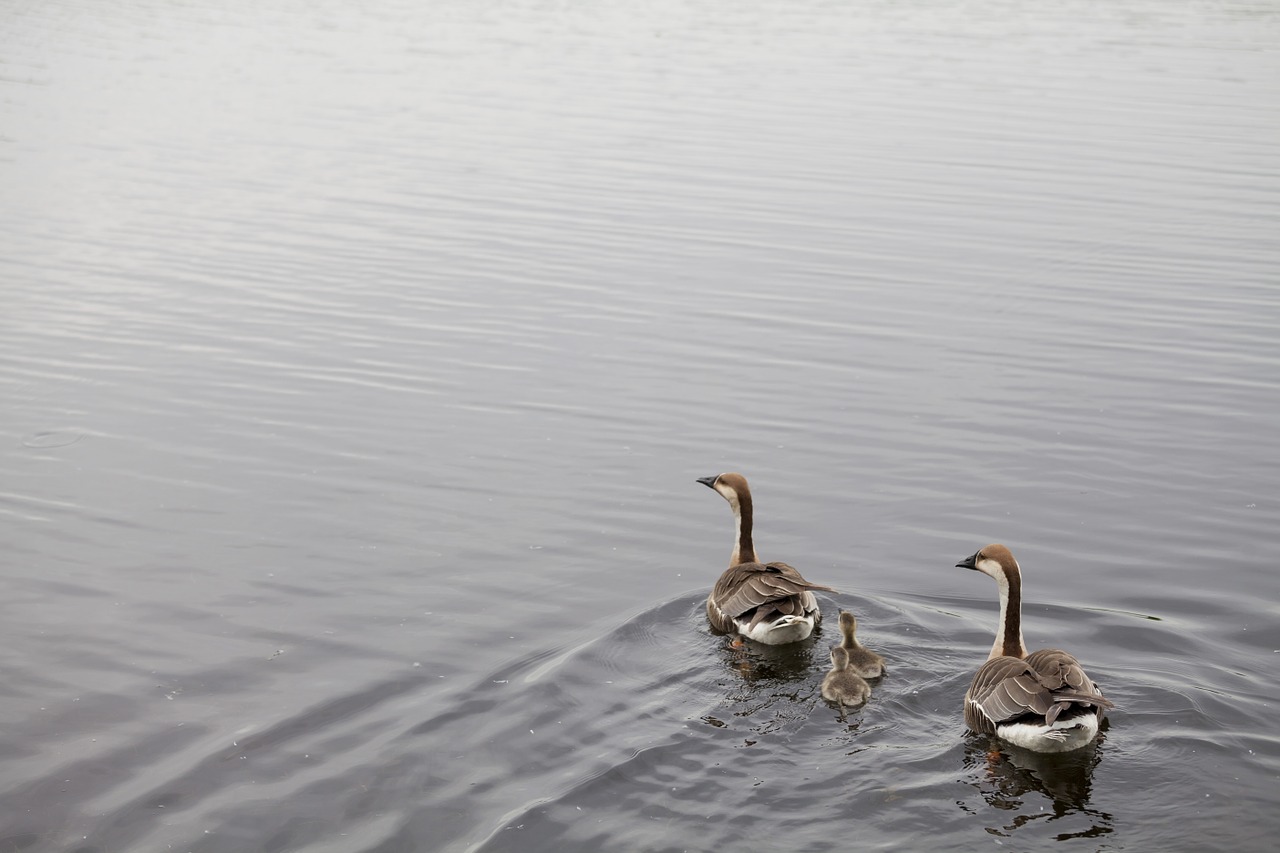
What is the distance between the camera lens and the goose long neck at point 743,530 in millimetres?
11961

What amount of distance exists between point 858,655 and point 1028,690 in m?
1.52

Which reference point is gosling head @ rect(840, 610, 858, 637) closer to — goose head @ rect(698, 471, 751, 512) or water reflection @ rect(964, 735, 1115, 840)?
water reflection @ rect(964, 735, 1115, 840)

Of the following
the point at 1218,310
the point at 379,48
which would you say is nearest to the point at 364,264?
the point at 1218,310

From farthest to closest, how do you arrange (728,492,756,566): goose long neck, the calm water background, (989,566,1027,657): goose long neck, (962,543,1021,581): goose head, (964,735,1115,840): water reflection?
(728,492,756,566): goose long neck → (962,543,1021,581): goose head → (989,566,1027,657): goose long neck → the calm water background → (964,735,1115,840): water reflection

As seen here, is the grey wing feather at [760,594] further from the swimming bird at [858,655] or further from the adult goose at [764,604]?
the swimming bird at [858,655]

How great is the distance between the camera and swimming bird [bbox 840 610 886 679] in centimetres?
991

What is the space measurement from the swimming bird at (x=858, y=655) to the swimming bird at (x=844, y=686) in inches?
2.5

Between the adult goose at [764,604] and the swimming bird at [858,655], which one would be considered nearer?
the swimming bird at [858,655]

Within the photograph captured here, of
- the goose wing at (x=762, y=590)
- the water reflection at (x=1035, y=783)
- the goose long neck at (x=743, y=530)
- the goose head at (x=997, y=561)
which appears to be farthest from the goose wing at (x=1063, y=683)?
the goose long neck at (x=743, y=530)

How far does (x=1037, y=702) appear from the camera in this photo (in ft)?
28.5

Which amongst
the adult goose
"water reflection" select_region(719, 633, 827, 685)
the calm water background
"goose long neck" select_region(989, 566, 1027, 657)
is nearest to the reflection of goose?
the calm water background

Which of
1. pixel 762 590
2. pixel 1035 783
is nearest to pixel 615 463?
pixel 762 590

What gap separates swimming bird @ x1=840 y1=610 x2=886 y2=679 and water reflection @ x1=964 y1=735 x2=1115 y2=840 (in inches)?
39.2

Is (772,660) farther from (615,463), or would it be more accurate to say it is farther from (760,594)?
(615,463)
